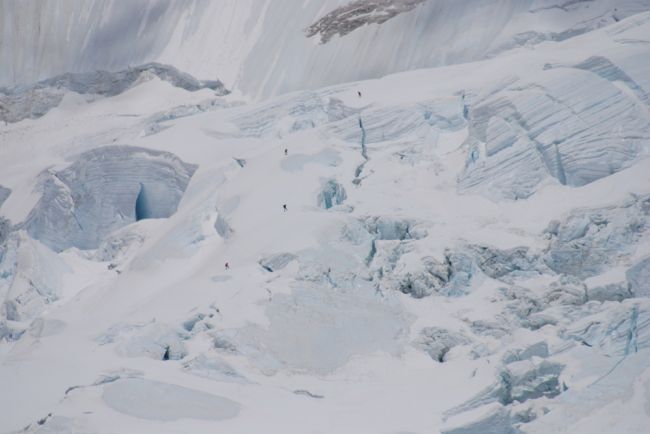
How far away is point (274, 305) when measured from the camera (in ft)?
77.5

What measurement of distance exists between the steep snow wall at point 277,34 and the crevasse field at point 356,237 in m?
0.12

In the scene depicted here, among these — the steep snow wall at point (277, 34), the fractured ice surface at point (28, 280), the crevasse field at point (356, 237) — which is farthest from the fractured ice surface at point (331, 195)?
the steep snow wall at point (277, 34)

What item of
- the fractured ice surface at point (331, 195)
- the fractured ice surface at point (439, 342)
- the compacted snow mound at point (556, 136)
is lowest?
the fractured ice surface at point (439, 342)

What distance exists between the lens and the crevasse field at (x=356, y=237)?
20297 mm

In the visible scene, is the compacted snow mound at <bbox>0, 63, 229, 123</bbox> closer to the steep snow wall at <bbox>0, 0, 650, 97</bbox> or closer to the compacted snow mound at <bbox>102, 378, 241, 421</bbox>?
the steep snow wall at <bbox>0, 0, 650, 97</bbox>

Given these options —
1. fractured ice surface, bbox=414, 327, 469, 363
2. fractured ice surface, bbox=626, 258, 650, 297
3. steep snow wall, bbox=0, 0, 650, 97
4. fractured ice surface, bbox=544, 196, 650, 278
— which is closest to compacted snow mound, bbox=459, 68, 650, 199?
fractured ice surface, bbox=544, 196, 650, 278

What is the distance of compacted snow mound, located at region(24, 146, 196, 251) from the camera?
30.8m

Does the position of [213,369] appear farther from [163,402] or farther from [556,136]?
[556,136]

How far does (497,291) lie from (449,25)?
518 inches

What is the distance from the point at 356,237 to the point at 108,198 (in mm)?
9237

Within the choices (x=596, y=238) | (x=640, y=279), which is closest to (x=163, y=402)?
(x=640, y=279)

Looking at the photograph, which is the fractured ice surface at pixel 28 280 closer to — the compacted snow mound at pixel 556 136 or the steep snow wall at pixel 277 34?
the compacted snow mound at pixel 556 136

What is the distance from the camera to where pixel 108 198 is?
103ft

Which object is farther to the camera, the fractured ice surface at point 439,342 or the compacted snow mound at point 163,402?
the fractured ice surface at point 439,342
